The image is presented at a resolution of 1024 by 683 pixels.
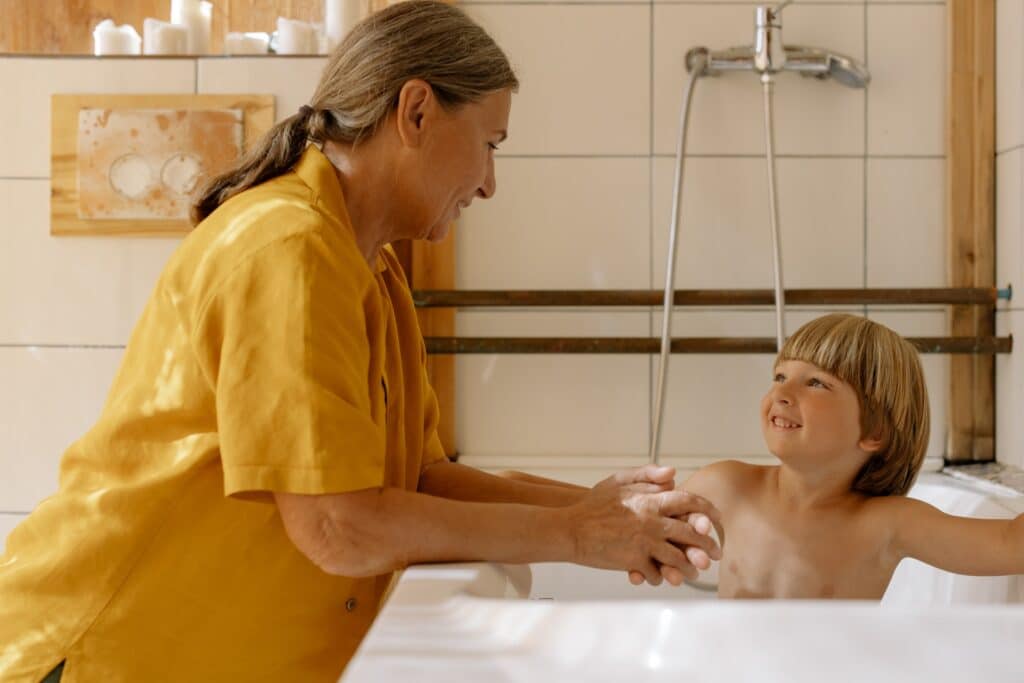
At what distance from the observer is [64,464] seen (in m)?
1.10

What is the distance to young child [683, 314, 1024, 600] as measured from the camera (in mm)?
1511

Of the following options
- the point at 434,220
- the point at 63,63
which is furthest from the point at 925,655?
the point at 63,63

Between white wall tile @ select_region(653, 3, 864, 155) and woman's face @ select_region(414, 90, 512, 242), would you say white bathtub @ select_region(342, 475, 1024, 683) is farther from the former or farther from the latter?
white wall tile @ select_region(653, 3, 864, 155)

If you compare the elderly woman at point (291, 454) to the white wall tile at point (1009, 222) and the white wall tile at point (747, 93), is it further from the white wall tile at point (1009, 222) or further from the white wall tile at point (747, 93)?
the white wall tile at point (1009, 222)

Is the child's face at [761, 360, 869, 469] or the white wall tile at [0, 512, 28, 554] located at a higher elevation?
the child's face at [761, 360, 869, 469]

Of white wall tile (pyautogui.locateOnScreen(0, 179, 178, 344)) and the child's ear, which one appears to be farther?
white wall tile (pyautogui.locateOnScreen(0, 179, 178, 344))

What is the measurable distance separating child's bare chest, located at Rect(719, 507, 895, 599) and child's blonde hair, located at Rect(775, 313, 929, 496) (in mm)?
93

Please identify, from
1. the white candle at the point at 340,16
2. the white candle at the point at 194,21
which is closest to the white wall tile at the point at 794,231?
the white candle at the point at 340,16

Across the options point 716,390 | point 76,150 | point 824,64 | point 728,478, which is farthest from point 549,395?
point 76,150

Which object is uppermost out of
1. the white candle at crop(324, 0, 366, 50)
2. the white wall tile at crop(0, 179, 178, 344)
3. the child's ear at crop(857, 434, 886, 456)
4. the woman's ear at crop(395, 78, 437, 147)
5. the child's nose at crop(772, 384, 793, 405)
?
the white candle at crop(324, 0, 366, 50)

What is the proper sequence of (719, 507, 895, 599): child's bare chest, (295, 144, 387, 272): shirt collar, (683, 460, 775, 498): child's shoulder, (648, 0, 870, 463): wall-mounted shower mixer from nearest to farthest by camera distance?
1. (295, 144, 387, 272): shirt collar
2. (719, 507, 895, 599): child's bare chest
3. (683, 460, 775, 498): child's shoulder
4. (648, 0, 870, 463): wall-mounted shower mixer

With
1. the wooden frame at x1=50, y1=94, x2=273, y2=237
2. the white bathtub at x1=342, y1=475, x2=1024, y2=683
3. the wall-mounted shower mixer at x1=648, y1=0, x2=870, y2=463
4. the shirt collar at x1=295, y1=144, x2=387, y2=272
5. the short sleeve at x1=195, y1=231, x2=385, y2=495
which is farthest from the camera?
the wooden frame at x1=50, y1=94, x2=273, y2=237

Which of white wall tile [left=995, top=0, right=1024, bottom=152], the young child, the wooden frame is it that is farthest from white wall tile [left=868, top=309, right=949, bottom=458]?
the wooden frame

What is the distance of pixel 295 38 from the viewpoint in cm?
225
